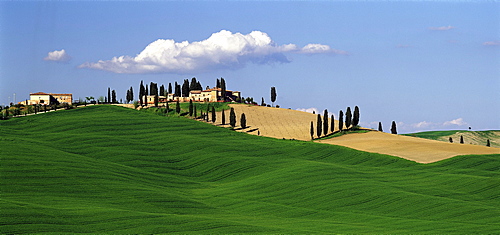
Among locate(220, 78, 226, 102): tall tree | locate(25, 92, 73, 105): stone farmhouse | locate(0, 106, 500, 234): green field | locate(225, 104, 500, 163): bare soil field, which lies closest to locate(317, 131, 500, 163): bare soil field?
locate(225, 104, 500, 163): bare soil field

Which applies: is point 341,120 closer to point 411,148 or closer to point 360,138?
point 360,138

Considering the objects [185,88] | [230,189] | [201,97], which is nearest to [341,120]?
[201,97]

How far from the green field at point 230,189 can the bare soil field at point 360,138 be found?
8041 millimetres

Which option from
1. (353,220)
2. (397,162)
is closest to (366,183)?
(353,220)

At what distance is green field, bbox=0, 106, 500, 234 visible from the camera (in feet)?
144

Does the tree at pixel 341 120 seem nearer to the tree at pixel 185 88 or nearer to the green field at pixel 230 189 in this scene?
the green field at pixel 230 189

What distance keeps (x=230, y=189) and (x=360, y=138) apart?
195ft

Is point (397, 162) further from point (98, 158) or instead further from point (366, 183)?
point (98, 158)

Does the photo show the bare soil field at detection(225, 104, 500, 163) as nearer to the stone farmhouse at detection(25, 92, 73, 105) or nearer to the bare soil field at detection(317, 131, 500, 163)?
the bare soil field at detection(317, 131, 500, 163)

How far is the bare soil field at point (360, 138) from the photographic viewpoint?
99.0 m

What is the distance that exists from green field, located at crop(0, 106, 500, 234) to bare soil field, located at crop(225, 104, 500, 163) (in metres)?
8.04

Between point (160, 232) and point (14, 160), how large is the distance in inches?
1154

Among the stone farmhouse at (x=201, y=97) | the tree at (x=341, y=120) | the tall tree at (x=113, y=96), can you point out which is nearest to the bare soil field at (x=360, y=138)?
the tree at (x=341, y=120)

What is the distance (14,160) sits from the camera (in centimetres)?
6209
